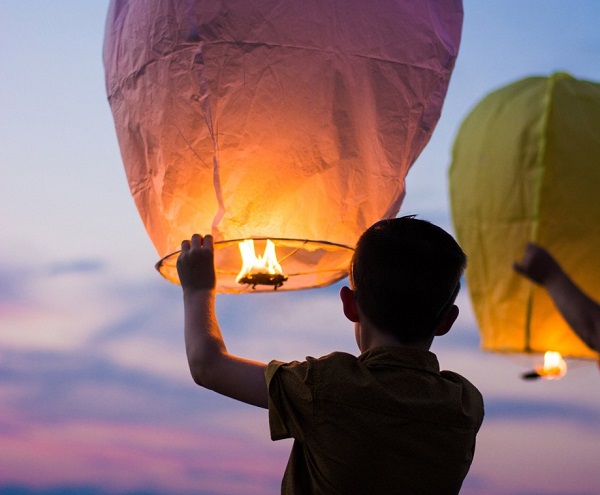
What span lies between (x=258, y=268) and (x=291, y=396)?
0.58m

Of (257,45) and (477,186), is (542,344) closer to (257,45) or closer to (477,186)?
(477,186)

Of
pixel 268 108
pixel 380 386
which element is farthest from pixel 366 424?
pixel 268 108

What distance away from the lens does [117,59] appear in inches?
74.9

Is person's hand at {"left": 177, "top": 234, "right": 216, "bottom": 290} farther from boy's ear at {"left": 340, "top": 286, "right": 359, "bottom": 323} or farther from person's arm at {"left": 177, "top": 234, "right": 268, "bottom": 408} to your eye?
boy's ear at {"left": 340, "top": 286, "right": 359, "bottom": 323}

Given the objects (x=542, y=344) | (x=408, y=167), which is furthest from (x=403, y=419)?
(x=542, y=344)

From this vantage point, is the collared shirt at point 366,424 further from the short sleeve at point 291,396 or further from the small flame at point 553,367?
the small flame at point 553,367

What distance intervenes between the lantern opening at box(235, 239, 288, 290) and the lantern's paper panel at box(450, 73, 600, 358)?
114 centimetres

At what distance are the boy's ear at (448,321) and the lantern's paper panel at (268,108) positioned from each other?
49cm

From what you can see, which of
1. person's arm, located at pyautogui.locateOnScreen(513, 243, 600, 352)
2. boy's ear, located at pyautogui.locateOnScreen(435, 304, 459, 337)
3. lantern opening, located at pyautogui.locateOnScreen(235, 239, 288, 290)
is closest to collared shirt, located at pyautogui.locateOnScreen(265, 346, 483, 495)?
boy's ear, located at pyautogui.locateOnScreen(435, 304, 459, 337)

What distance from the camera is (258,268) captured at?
1.77m

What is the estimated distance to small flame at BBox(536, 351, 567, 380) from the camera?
2.73 metres

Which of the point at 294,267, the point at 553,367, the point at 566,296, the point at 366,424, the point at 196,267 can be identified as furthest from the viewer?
the point at 553,367

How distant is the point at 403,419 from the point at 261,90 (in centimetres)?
78

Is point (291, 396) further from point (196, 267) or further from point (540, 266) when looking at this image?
point (540, 266)
